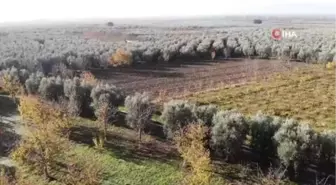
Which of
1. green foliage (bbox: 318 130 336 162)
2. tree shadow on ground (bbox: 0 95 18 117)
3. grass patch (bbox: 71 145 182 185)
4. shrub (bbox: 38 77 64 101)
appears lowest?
grass patch (bbox: 71 145 182 185)

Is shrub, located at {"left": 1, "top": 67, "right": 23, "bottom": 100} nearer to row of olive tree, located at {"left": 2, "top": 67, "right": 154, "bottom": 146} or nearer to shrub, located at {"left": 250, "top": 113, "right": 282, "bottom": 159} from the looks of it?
row of olive tree, located at {"left": 2, "top": 67, "right": 154, "bottom": 146}

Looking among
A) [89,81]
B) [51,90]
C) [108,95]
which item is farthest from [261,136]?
[51,90]

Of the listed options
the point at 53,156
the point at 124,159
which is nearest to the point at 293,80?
the point at 124,159

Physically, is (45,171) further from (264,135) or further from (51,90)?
(51,90)

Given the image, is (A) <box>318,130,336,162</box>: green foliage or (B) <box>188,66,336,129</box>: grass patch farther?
(B) <box>188,66,336,129</box>: grass patch

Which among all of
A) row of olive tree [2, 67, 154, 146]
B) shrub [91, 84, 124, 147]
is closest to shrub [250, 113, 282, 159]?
row of olive tree [2, 67, 154, 146]

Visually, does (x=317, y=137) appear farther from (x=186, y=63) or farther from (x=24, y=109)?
(x=186, y=63)
